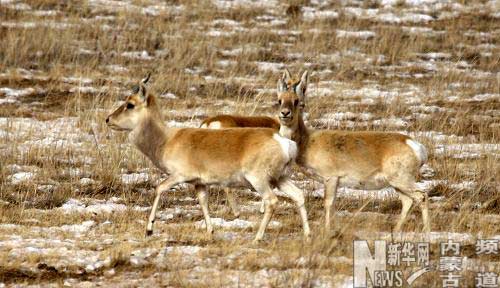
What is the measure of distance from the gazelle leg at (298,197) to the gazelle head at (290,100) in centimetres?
113

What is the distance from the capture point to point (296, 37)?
23.9 meters

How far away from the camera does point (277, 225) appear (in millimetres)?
10758

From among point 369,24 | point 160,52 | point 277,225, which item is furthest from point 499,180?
point 369,24

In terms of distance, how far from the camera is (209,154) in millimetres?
10258

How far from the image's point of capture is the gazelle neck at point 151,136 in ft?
35.3

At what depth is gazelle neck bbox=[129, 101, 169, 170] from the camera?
10766 millimetres

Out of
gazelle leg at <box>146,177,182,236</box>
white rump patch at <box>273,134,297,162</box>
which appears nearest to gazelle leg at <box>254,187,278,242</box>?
white rump patch at <box>273,134,297,162</box>

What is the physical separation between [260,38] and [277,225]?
13.2m

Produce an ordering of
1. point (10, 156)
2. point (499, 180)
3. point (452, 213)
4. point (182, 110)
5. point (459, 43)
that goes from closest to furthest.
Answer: point (452, 213) < point (499, 180) < point (10, 156) < point (182, 110) < point (459, 43)

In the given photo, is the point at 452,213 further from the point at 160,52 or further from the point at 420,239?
the point at 160,52

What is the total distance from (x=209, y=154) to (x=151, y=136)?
0.91 metres

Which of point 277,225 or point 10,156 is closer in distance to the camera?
point 277,225

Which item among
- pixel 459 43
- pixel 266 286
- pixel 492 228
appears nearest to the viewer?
pixel 266 286

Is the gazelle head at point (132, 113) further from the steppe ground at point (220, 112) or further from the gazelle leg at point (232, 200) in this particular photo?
the gazelle leg at point (232, 200)
